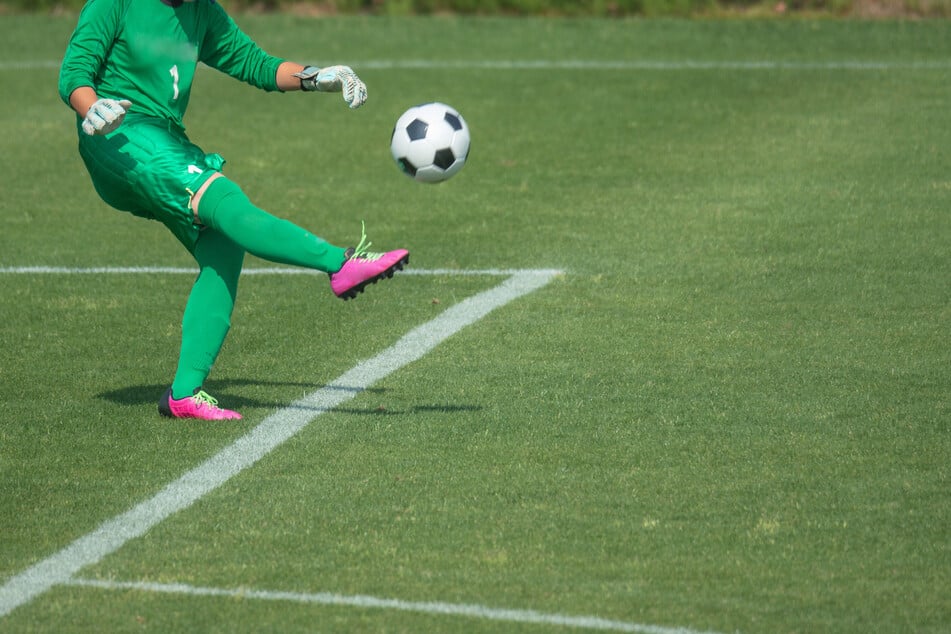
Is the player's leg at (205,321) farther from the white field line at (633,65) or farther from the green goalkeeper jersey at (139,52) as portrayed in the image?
the white field line at (633,65)

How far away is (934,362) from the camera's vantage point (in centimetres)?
708

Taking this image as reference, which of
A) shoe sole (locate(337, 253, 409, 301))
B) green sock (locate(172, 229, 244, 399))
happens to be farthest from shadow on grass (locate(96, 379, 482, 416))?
shoe sole (locate(337, 253, 409, 301))

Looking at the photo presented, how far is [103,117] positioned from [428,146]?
1796mm

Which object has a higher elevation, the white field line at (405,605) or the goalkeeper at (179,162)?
the goalkeeper at (179,162)

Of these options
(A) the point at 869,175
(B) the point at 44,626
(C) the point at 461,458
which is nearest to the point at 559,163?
(A) the point at 869,175

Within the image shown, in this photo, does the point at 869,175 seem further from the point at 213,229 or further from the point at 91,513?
the point at 91,513

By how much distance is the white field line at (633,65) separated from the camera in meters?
14.6

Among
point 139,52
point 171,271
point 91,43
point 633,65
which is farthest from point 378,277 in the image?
point 633,65

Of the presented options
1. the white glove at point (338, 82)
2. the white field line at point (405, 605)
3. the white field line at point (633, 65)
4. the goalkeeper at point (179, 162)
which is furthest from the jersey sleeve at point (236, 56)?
the white field line at point (633, 65)

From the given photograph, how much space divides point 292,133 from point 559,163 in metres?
2.45

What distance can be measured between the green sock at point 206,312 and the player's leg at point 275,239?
302mm

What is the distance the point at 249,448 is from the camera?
6047 mm

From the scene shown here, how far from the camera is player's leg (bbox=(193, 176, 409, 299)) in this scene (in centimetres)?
595

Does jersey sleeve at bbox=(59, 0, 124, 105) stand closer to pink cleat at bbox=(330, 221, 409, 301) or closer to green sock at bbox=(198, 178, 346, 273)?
green sock at bbox=(198, 178, 346, 273)
